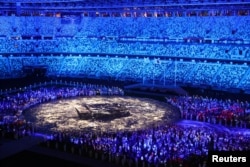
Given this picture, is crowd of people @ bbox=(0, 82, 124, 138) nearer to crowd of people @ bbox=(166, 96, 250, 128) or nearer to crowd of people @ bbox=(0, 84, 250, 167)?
crowd of people @ bbox=(0, 84, 250, 167)

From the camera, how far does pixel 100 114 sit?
35.0 meters

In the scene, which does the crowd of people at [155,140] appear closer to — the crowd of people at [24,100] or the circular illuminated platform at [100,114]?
the crowd of people at [24,100]

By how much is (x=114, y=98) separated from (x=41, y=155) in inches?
815

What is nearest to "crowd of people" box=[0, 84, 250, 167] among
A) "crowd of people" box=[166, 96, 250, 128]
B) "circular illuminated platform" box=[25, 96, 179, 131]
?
"crowd of people" box=[166, 96, 250, 128]

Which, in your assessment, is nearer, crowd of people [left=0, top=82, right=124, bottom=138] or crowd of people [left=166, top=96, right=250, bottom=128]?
crowd of people [left=0, top=82, right=124, bottom=138]

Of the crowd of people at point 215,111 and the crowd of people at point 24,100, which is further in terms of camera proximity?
the crowd of people at point 215,111

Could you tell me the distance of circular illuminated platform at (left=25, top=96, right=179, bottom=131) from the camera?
31.3 m

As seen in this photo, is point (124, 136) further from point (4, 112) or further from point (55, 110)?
point (4, 112)

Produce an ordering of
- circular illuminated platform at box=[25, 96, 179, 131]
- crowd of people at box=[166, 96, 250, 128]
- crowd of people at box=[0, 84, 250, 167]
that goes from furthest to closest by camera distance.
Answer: crowd of people at box=[166, 96, 250, 128] < circular illuminated platform at box=[25, 96, 179, 131] < crowd of people at box=[0, 84, 250, 167]

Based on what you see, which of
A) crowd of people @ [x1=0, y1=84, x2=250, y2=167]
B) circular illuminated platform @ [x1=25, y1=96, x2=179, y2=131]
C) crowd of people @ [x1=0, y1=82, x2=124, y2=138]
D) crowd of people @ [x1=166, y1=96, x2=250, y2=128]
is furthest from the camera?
crowd of people @ [x1=166, y1=96, x2=250, y2=128]

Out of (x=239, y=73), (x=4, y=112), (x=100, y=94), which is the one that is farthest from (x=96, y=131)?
(x=239, y=73)

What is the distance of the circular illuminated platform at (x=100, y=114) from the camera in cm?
3133

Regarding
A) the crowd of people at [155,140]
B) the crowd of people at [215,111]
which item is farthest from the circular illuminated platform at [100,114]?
the crowd of people at [215,111]

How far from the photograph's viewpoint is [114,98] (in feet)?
144
